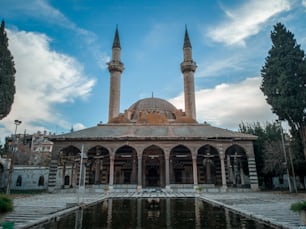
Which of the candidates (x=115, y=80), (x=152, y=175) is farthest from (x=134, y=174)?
(x=115, y=80)

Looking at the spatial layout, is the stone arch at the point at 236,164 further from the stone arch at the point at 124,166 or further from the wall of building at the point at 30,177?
the wall of building at the point at 30,177

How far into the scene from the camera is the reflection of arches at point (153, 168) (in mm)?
26688

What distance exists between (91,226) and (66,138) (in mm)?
18639

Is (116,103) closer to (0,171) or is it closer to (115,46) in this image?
(115,46)

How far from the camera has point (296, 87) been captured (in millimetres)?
18594

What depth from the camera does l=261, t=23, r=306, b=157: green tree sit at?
18469 mm

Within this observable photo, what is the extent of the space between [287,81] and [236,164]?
14594mm

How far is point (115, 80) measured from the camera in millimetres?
35125

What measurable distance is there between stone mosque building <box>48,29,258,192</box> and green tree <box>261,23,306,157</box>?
5.36 m

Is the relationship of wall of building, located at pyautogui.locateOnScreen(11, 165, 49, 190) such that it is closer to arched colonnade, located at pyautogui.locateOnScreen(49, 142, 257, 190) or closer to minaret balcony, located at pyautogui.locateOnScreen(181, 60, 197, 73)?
arched colonnade, located at pyautogui.locateOnScreen(49, 142, 257, 190)

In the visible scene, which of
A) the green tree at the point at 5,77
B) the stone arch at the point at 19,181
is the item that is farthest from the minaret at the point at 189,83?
the stone arch at the point at 19,181

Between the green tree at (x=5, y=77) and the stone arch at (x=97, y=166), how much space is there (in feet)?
34.8

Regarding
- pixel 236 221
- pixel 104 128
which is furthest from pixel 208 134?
pixel 236 221

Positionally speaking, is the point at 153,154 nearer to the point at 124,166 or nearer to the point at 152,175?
the point at 152,175
